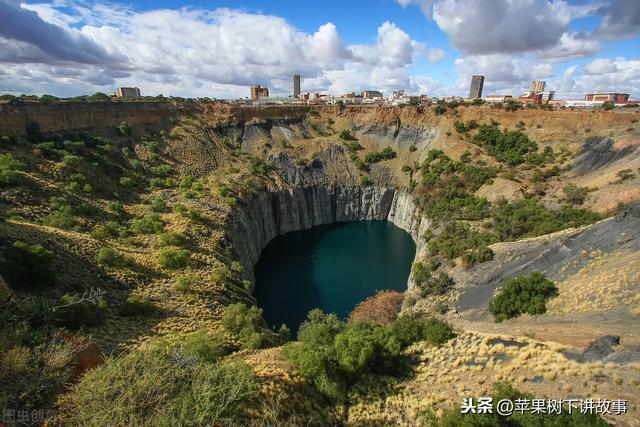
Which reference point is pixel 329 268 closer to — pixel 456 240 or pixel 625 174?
pixel 456 240

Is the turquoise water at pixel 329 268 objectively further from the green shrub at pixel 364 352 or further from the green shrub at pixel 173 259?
the green shrub at pixel 364 352

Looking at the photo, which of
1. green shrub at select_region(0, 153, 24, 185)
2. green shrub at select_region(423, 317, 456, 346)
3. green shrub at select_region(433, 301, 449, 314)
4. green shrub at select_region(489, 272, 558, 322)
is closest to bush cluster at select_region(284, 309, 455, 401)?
green shrub at select_region(423, 317, 456, 346)

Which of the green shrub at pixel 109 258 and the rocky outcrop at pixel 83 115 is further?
the rocky outcrop at pixel 83 115

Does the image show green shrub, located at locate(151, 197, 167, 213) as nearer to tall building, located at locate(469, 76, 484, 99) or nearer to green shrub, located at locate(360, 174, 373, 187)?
green shrub, located at locate(360, 174, 373, 187)

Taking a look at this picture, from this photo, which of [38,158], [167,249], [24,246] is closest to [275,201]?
[167,249]

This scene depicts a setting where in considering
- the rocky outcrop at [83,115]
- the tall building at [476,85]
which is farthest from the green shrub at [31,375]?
the tall building at [476,85]

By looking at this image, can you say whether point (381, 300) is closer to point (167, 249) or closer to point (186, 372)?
point (167, 249)
